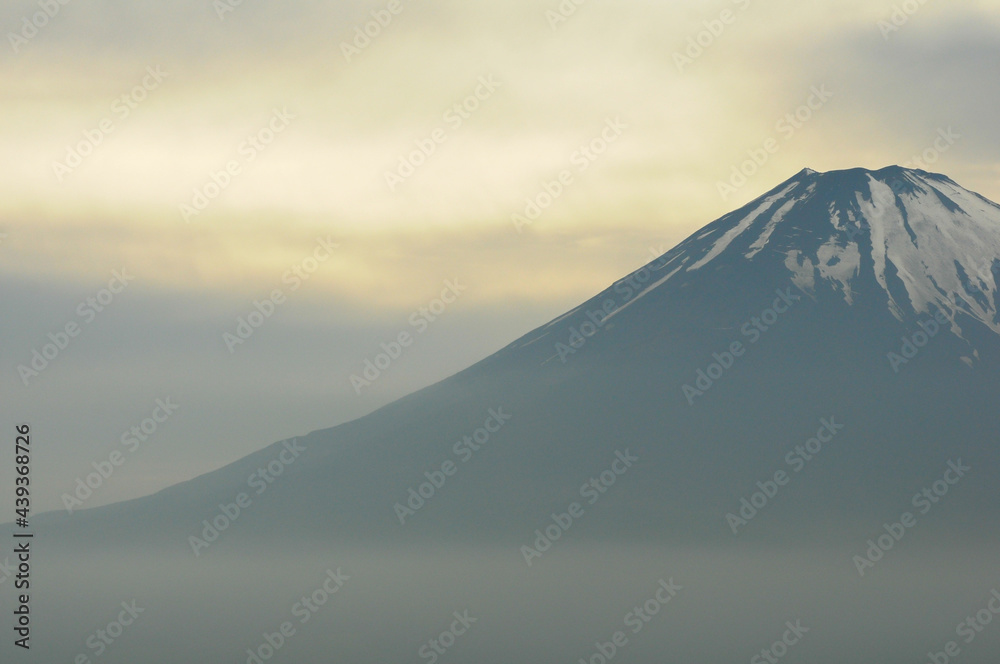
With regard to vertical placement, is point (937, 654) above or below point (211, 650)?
below

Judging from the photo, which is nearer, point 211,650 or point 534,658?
point 534,658

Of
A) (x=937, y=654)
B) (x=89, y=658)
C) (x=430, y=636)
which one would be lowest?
(x=937, y=654)

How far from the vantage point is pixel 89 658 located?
19150 cm

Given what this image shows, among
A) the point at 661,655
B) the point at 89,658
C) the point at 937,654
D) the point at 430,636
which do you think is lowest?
the point at 937,654

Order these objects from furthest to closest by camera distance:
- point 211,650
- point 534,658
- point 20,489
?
point 211,650 < point 534,658 < point 20,489

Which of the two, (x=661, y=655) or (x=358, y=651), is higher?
(x=358, y=651)

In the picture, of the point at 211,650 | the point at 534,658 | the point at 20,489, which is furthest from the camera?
the point at 211,650

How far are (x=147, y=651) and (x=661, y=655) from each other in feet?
260

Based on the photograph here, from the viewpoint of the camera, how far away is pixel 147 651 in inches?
7707

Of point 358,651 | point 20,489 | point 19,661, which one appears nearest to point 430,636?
point 358,651

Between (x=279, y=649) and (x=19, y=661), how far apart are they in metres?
42.0

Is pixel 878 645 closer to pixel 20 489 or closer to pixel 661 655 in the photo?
pixel 661 655

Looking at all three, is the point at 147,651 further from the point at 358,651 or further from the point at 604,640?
the point at 604,640

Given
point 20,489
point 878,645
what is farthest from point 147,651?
point 20,489
